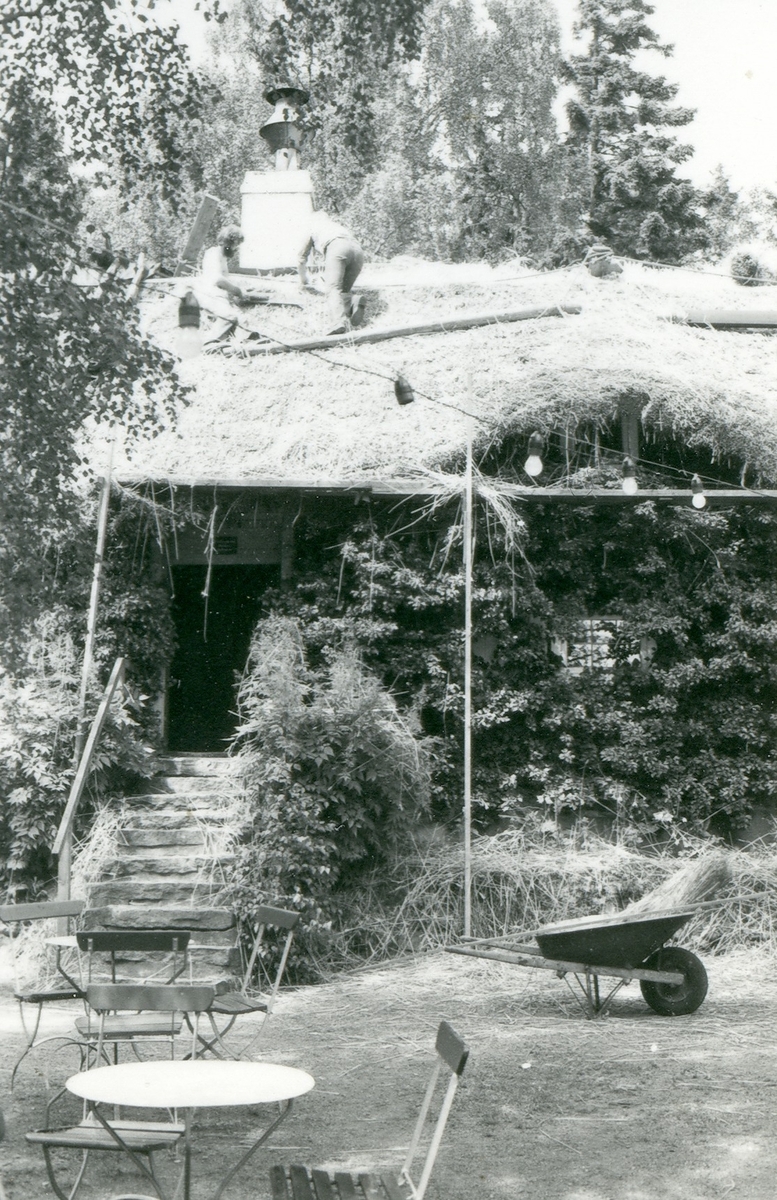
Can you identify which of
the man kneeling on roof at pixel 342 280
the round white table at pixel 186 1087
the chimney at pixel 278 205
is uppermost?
the chimney at pixel 278 205

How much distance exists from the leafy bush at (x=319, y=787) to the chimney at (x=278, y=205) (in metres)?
9.83

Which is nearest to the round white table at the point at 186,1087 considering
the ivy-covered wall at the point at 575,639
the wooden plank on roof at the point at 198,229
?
the ivy-covered wall at the point at 575,639

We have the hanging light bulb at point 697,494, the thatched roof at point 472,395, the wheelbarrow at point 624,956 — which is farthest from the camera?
the thatched roof at point 472,395

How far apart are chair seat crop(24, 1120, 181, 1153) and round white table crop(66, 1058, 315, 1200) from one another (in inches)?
1.6

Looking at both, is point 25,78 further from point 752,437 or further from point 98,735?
point 752,437

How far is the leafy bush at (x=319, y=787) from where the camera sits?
9789 mm

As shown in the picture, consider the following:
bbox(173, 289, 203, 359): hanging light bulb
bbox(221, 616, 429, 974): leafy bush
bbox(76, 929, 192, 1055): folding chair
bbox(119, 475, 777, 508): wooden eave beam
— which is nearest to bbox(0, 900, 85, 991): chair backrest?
bbox(76, 929, 192, 1055): folding chair

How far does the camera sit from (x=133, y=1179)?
538 centimetres

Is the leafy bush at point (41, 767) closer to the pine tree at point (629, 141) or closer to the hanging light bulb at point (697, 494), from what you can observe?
the hanging light bulb at point (697, 494)

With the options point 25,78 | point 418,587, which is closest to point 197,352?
point 25,78

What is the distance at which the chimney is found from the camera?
1942 centimetres

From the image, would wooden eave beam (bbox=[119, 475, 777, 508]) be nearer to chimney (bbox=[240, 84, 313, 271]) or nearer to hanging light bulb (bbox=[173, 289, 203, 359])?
hanging light bulb (bbox=[173, 289, 203, 359])

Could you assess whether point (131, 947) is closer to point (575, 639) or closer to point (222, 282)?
point (575, 639)

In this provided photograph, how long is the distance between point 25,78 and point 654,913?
6.54 m
